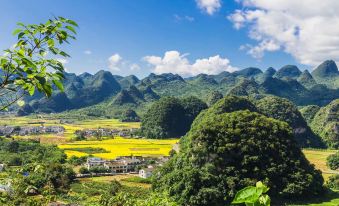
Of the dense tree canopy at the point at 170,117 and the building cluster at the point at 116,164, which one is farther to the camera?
the dense tree canopy at the point at 170,117

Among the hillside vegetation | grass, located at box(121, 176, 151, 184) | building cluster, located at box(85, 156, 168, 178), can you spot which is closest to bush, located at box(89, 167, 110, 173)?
building cluster, located at box(85, 156, 168, 178)

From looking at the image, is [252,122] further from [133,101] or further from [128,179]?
[133,101]

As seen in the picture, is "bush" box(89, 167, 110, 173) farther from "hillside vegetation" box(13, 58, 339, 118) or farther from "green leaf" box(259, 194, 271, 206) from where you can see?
"hillside vegetation" box(13, 58, 339, 118)

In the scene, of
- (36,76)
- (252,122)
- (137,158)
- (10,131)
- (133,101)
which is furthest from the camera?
(133,101)

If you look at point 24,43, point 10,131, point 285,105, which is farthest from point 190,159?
point 10,131

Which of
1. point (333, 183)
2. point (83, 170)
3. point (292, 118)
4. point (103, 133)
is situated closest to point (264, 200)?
point (333, 183)

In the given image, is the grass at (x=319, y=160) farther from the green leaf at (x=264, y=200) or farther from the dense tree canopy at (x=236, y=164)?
the green leaf at (x=264, y=200)

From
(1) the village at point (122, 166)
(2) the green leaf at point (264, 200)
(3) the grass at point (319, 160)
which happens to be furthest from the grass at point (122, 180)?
(2) the green leaf at point (264, 200)
